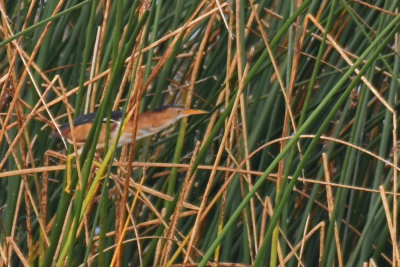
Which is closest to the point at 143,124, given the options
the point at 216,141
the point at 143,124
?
the point at 143,124

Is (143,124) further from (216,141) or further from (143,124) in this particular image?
(216,141)

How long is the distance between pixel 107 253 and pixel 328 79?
0.75 m

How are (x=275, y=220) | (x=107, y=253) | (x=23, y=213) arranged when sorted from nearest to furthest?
(x=275, y=220), (x=107, y=253), (x=23, y=213)

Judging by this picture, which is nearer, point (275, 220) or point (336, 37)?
point (275, 220)

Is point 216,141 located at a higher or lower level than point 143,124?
lower

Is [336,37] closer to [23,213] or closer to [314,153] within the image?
[314,153]

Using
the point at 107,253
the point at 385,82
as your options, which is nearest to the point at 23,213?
the point at 107,253

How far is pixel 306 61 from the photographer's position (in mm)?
2180

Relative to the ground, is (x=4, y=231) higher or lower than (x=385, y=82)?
lower

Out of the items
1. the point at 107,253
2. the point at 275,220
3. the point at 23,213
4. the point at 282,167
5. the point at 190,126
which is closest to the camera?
the point at 275,220

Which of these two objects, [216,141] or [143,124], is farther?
[216,141]

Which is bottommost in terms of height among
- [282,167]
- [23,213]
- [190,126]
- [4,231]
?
[23,213]

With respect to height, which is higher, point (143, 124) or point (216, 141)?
point (143, 124)

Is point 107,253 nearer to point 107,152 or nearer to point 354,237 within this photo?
point 107,152
